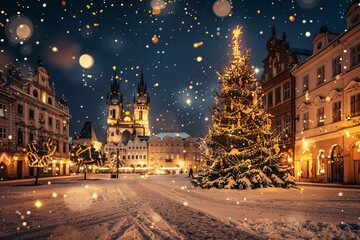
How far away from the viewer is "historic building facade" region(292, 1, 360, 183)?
20984mm

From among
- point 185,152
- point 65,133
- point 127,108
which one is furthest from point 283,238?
point 127,108

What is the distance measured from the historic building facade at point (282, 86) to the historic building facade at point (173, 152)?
249 feet

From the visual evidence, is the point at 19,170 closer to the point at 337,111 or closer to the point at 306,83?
the point at 306,83

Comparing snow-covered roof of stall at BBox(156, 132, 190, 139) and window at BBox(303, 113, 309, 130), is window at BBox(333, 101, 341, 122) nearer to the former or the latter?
window at BBox(303, 113, 309, 130)

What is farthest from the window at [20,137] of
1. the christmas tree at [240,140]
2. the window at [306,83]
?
the window at [306,83]

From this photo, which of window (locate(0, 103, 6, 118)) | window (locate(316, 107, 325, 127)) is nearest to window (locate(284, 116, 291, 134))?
window (locate(316, 107, 325, 127))

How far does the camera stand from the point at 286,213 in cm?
862

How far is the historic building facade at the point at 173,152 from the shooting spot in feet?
357

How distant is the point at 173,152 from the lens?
109938 mm

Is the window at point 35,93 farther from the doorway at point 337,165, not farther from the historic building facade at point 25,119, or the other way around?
the doorway at point 337,165

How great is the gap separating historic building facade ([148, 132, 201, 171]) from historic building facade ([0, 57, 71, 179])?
56.4m

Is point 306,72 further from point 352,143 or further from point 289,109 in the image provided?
point 352,143

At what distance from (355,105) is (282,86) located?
11.8m

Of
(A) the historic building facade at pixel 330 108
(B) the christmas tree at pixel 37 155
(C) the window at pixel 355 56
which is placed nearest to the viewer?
(C) the window at pixel 355 56
